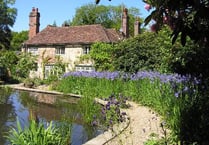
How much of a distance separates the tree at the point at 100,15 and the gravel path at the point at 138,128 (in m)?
60.7

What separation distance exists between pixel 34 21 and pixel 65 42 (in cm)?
619

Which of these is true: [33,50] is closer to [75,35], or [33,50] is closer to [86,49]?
[75,35]

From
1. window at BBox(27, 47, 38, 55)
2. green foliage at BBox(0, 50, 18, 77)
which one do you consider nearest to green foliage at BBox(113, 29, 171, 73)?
green foliage at BBox(0, 50, 18, 77)

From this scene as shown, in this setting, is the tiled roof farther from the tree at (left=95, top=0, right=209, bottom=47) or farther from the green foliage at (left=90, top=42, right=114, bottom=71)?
the tree at (left=95, top=0, right=209, bottom=47)

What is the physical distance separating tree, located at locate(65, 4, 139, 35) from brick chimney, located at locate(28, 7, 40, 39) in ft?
114

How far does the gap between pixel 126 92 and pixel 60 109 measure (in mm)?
3632

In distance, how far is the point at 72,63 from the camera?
32.6 metres

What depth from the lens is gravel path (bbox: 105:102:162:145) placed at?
264 inches

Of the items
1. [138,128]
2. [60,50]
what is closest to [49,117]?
[138,128]

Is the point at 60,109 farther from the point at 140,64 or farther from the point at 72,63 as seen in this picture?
the point at 72,63

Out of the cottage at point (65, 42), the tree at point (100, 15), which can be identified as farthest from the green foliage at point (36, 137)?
the tree at point (100, 15)

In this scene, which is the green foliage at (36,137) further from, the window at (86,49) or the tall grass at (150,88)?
the window at (86,49)

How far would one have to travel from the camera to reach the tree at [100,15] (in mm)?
72688

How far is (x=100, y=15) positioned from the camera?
7469 cm
